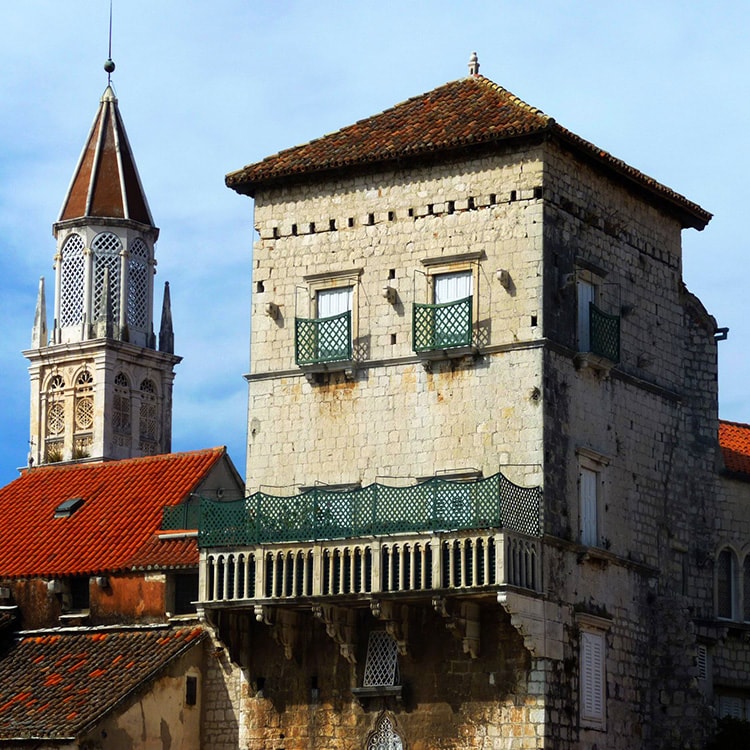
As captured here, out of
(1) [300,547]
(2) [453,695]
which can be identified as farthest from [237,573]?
(2) [453,695]

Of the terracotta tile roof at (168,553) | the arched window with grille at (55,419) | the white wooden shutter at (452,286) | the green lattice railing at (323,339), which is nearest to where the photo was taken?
the white wooden shutter at (452,286)

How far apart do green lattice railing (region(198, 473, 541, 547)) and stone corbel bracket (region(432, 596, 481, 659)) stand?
1.52 metres

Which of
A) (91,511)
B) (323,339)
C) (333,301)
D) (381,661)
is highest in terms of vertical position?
(333,301)

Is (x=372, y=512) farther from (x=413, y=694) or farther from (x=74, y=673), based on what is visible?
(x=74, y=673)

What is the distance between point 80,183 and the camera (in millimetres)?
84938

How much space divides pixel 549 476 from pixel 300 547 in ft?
15.4

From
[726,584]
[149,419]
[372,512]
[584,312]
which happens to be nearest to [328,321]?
[372,512]

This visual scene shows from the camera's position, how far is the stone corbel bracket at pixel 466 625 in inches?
1559

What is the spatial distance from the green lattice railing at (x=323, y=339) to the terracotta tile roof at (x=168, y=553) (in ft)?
16.3

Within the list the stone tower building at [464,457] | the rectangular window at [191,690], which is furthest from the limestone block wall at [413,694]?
the rectangular window at [191,690]

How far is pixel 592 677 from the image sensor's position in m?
41.0

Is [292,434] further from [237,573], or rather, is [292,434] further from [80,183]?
[80,183]

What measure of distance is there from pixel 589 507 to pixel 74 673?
1062cm

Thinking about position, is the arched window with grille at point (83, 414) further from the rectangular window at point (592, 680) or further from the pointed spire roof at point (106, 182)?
the rectangular window at point (592, 680)
